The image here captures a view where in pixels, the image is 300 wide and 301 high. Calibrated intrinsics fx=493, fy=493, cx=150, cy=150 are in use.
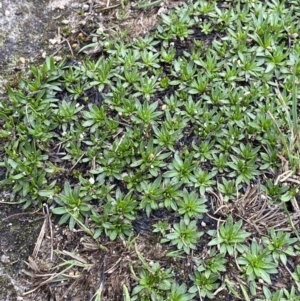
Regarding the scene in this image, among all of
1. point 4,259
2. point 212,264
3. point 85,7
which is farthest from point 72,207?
point 85,7

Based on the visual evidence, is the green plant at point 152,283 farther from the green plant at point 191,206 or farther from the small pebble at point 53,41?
the small pebble at point 53,41

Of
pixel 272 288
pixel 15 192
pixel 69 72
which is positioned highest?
pixel 69 72

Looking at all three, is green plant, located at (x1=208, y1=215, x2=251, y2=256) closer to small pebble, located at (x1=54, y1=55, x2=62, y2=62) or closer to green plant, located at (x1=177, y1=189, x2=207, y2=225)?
green plant, located at (x1=177, y1=189, x2=207, y2=225)

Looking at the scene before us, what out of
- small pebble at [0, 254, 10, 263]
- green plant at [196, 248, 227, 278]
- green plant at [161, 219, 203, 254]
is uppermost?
small pebble at [0, 254, 10, 263]

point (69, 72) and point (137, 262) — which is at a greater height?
point (69, 72)

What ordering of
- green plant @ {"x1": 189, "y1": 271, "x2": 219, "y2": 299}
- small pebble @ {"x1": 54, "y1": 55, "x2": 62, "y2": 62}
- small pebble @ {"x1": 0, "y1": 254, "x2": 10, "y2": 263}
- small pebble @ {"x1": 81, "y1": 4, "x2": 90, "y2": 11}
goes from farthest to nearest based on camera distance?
small pebble @ {"x1": 81, "y1": 4, "x2": 90, "y2": 11} → small pebble @ {"x1": 54, "y1": 55, "x2": 62, "y2": 62} → small pebble @ {"x1": 0, "y1": 254, "x2": 10, "y2": 263} → green plant @ {"x1": 189, "y1": 271, "x2": 219, "y2": 299}

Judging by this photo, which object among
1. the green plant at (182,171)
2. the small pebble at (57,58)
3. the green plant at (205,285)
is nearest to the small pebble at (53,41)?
the small pebble at (57,58)

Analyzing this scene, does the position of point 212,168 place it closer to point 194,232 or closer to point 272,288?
point 194,232

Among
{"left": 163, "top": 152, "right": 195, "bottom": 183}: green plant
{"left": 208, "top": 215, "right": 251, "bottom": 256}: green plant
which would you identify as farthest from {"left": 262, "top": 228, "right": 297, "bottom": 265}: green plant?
{"left": 163, "top": 152, "right": 195, "bottom": 183}: green plant

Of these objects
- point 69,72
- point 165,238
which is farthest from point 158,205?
point 69,72
